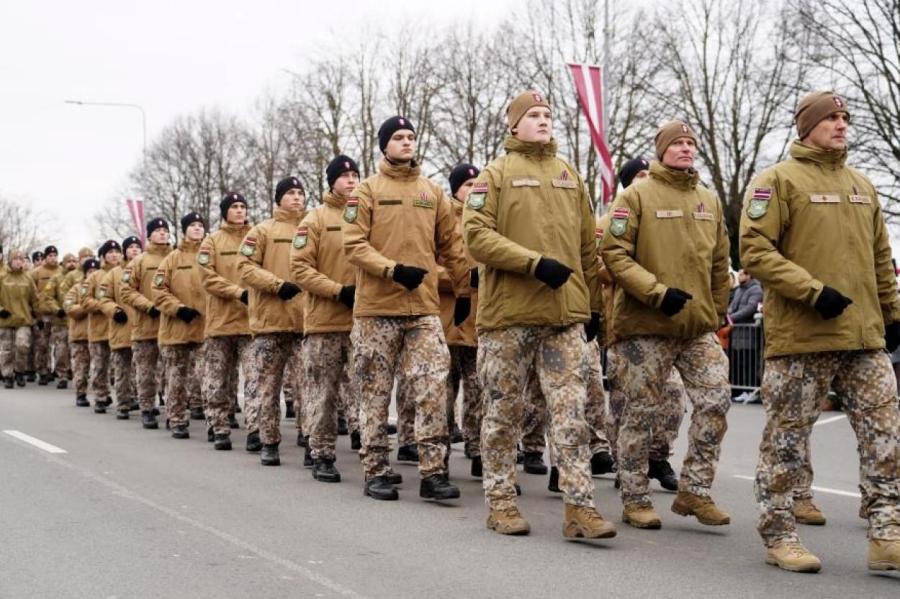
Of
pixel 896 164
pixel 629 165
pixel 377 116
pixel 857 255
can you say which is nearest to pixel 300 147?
pixel 377 116

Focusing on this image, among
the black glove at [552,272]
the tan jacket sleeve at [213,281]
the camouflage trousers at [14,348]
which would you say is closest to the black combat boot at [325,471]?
the tan jacket sleeve at [213,281]

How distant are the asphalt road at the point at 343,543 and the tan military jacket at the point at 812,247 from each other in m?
1.16

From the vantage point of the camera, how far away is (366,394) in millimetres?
8016

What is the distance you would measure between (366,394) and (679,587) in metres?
3.03

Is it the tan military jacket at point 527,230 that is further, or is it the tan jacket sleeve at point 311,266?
the tan jacket sleeve at point 311,266

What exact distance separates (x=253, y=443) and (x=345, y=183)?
9.17 feet

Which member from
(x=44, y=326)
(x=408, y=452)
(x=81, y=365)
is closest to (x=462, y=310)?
(x=408, y=452)

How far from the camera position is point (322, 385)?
9016 mm

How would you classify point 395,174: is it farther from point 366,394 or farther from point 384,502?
point 384,502

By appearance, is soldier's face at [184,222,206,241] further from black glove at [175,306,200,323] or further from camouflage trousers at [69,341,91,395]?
camouflage trousers at [69,341,91,395]

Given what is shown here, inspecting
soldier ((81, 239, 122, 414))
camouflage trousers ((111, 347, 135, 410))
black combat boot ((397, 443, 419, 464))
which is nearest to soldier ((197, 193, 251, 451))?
black combat boot ((397, 443, 419, 464))

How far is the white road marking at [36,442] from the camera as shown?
10.7 metres

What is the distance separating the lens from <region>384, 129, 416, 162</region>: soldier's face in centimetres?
791

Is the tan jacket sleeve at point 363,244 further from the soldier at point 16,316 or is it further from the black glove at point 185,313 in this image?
the soldier at point 16,316
